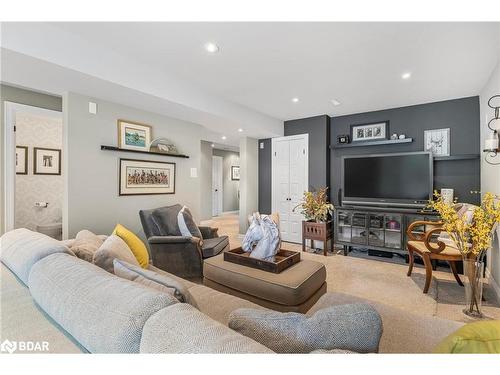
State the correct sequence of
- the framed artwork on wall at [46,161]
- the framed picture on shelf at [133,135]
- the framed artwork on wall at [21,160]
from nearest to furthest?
the framed picture on shelf at [133,135] < the framed artwork on wall at [21,160] < the framed artwork on wall at [46,161]

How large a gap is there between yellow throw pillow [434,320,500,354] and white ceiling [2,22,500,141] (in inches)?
82.1

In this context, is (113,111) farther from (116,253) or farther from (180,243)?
(116,253)

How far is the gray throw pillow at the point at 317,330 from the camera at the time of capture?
735mm

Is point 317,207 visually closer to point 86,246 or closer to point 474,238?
point 474,238

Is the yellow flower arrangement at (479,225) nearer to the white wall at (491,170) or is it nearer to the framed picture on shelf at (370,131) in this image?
the white wall at (491,170)

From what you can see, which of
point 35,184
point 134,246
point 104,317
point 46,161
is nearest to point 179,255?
point 134,246

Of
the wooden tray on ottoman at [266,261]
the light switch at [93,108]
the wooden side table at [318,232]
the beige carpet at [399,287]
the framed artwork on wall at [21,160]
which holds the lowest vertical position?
the beige carpet at [399,287]

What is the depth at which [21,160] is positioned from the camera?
3.82 metres

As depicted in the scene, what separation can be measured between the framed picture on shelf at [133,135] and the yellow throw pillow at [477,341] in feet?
10.8

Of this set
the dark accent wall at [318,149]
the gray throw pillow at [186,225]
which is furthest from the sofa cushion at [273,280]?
the dark accent wall at [318,149]

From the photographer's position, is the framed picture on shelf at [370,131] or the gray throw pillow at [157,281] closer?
the gray throw pillow at [157,281]

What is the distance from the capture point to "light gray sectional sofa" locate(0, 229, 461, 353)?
0.65 m

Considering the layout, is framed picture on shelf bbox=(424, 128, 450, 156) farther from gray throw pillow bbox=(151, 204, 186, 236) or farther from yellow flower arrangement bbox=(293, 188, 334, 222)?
gray throw pillow bbox=(151, 204, 186, 236)

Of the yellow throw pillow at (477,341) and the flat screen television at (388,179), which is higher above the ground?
the flat screen television at (388,179)
